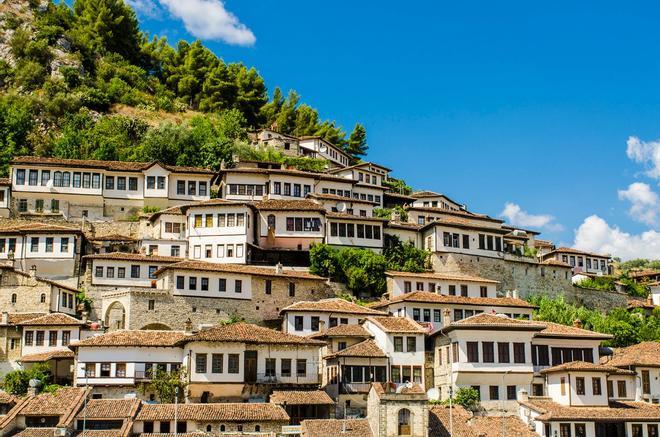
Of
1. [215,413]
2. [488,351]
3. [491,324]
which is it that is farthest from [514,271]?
[215,413]

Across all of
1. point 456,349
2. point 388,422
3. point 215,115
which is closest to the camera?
point 388,422

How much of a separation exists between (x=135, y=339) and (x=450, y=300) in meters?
19.8

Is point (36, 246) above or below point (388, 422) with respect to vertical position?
above

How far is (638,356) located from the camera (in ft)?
152

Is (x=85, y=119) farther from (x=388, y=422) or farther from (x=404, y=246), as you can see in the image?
(x=388, y=422)

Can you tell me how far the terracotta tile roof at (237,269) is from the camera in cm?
5096

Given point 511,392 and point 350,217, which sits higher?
A: point 350,217

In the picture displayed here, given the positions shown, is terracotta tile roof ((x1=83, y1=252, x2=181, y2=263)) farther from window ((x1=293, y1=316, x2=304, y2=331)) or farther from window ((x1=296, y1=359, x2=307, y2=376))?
window ((x1=296, y1=359, x2=307, y2=376))

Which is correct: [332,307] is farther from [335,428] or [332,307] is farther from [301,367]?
[335,428]

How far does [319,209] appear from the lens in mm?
61000

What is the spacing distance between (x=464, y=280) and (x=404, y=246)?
7.14 metres

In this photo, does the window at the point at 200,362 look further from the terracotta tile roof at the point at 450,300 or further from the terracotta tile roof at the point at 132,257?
the terracotta tile roof at the point at 132,257

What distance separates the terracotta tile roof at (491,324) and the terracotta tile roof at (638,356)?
5.57 m

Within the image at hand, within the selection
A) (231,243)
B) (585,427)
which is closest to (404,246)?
(231,243)
